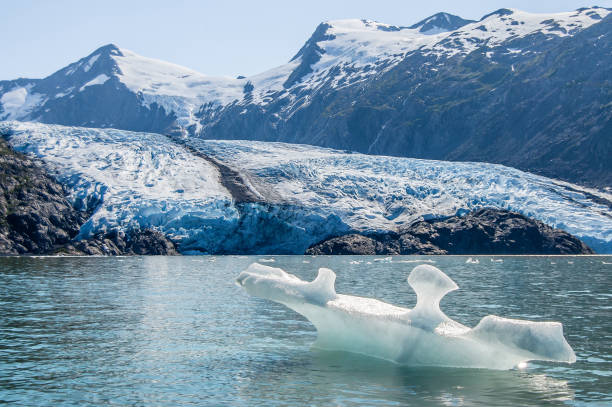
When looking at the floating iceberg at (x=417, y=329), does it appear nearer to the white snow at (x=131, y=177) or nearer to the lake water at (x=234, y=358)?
the lake water at (x=234, y=358)

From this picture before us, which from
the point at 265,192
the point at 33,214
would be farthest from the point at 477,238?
the point at 33,214

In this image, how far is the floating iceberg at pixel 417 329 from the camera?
1280 cm

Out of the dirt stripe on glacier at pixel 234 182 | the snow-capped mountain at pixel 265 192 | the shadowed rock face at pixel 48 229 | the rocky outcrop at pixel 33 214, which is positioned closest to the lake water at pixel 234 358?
the shadowed rock face at pixel 48 229

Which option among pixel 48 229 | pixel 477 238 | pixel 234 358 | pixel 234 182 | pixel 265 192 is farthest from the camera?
pixel 234 182

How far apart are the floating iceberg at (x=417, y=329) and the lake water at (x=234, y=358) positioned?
37cm

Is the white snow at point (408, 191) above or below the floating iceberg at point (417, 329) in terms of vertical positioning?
above

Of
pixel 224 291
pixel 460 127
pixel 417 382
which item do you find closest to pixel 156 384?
pixel 417 382

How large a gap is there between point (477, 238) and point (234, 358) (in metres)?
80.3

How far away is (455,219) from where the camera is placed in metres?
94.6

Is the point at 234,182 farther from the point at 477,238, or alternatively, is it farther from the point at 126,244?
the point at 477,238

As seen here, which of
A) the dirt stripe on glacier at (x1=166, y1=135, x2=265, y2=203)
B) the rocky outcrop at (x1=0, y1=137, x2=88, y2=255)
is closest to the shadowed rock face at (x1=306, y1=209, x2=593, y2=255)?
the dirt stripe on glacier at (x1=166, y1=135, x2=265, y2=203)

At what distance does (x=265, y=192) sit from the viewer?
95188 mm

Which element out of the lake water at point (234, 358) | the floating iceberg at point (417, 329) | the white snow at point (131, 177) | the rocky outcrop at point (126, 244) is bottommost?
the rocky outcrop at point (126, 244)

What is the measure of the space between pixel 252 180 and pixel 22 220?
32.9 m
